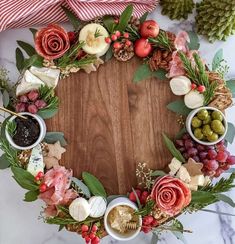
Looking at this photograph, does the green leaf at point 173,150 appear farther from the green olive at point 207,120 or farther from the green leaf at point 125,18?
the green leaf at point 125,18

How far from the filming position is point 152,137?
3.29 feet

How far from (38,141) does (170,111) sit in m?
0.26

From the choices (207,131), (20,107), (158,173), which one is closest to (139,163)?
(158,173)

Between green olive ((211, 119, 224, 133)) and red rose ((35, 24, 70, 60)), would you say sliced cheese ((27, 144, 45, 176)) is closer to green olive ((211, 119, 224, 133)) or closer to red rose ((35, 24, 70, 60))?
red rose ((35, 24, 70, 60))

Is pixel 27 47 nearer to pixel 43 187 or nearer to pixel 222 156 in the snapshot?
pixel 43 187

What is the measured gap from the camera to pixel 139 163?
1.00 metres

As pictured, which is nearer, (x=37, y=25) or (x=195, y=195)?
(x=195, y=195)

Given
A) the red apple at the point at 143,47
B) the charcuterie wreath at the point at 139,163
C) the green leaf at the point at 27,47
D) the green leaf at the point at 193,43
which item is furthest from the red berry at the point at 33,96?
the green leaf at the point at 193,43

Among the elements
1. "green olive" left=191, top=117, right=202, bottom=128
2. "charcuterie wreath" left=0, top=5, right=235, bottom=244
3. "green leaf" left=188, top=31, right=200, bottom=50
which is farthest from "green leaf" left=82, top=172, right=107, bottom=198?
"green leaf" left=188, top=31, right=200, bottom=50

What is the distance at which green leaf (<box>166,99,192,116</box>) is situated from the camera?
984mm

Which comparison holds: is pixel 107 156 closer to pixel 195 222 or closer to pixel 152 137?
pixel 152 137

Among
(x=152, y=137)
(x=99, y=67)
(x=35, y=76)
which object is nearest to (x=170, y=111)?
(x=152, y=137)

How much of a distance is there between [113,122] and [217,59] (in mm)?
241

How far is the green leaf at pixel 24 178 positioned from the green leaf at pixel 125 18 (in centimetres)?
33
